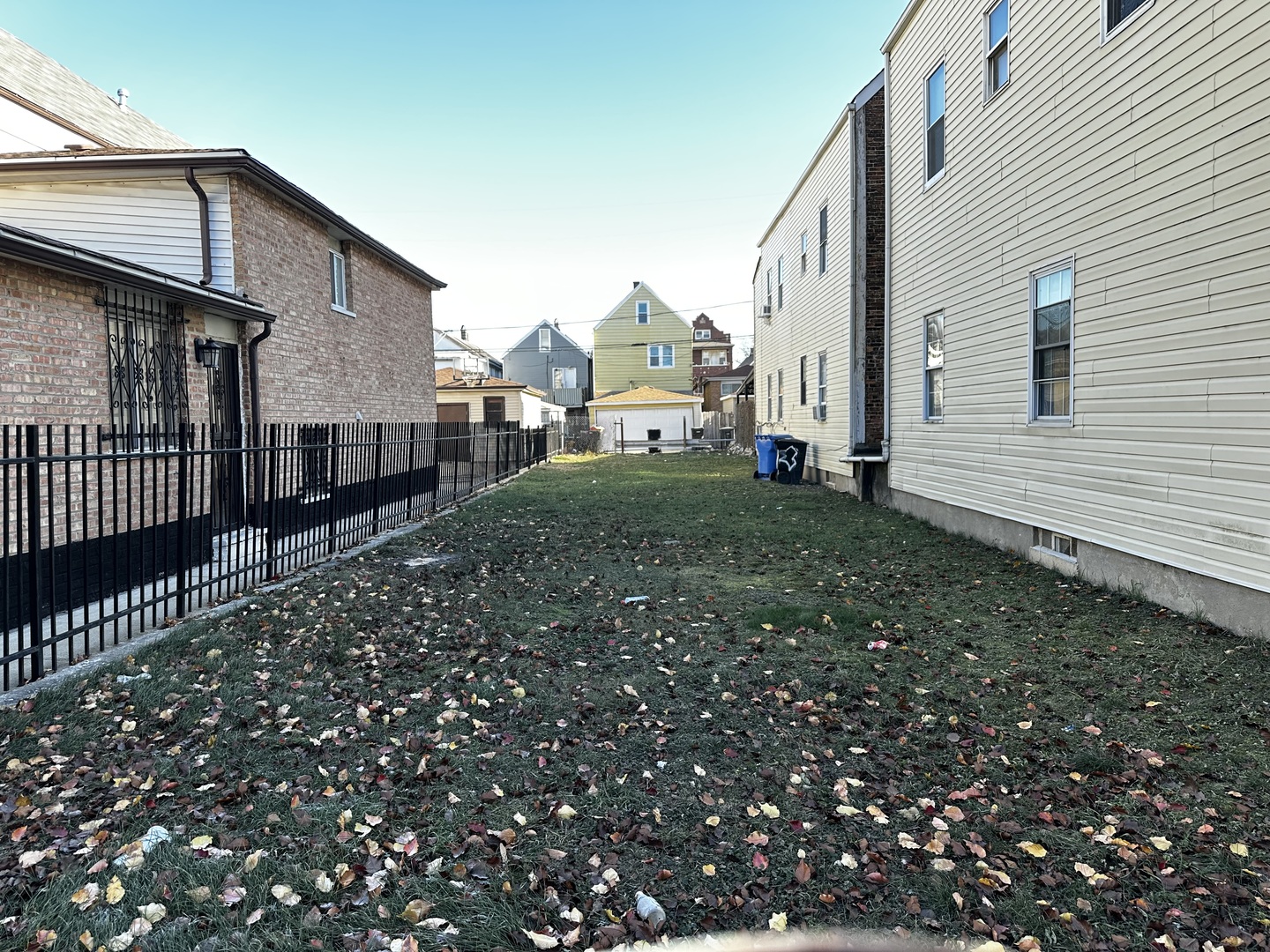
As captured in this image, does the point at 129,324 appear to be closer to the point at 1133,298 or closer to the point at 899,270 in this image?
the point at 1133,298

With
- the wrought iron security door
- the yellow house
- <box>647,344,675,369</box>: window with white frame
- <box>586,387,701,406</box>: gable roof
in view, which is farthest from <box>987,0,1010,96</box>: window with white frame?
<box>647,344,675,369</box>: window with white frame

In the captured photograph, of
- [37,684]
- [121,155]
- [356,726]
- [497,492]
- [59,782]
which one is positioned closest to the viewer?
[59,782]

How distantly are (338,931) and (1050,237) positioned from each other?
789 centimetres

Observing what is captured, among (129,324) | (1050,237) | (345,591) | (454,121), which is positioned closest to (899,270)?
(1050,237)

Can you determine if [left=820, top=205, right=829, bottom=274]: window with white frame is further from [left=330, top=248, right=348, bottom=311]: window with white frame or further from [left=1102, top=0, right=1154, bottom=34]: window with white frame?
[left=330, top=248, right=348, bottom=311]: window with white frame

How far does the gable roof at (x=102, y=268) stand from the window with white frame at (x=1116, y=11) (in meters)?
8.85

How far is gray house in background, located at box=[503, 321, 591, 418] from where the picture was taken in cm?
4650

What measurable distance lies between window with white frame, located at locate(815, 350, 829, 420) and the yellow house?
2783 cm

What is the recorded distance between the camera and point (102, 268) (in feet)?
21.5

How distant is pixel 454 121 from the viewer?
869 inches

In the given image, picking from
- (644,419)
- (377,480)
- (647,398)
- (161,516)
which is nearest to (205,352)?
(161,516)

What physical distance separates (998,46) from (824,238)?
7.16 metres

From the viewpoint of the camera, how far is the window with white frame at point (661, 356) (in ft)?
143

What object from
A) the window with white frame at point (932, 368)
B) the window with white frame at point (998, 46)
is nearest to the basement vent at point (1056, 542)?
the window with white frame at point (932, 368)
